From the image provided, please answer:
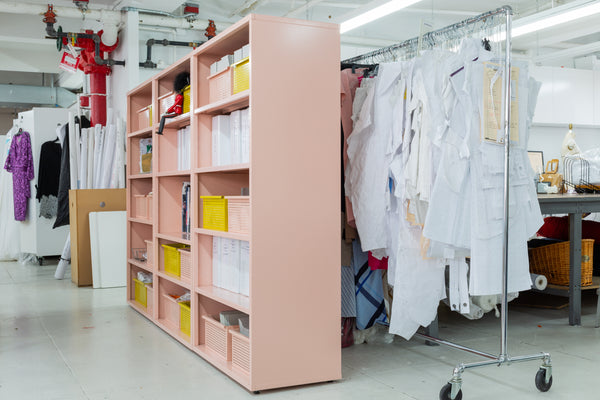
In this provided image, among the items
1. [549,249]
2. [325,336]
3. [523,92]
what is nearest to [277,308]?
[325,336]

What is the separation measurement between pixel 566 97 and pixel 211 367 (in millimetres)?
7996

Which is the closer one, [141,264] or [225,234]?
[225,234]

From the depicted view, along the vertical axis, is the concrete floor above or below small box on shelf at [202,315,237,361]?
below

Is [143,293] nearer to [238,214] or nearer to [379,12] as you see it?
[238,214]

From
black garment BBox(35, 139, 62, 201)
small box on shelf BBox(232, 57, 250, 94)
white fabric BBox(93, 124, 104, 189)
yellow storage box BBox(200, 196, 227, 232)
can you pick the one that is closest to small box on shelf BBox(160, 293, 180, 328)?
yellow storage box BBox(200, 196, 227, 232)

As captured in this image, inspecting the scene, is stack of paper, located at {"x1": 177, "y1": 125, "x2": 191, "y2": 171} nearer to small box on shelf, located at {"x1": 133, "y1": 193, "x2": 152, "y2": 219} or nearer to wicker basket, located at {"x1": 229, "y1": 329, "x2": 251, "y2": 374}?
small box on shelf, located at {"x1": 133, "y1": 193, "x2": 152, "y2": 219}

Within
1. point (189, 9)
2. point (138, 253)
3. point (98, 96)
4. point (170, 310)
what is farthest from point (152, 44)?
point (170, 310)

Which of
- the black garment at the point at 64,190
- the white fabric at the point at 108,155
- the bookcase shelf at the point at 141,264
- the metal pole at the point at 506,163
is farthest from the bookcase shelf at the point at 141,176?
the metal pole at the point at 506,163

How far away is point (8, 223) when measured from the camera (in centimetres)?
865

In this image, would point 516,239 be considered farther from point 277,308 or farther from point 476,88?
point 277,308

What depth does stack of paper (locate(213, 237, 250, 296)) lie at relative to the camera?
11.1 feet

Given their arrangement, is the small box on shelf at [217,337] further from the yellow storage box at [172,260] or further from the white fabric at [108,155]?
the white fabric at [108,155]

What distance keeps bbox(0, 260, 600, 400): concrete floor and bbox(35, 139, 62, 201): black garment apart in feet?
10.4

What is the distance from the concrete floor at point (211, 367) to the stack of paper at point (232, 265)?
19.0 inches
